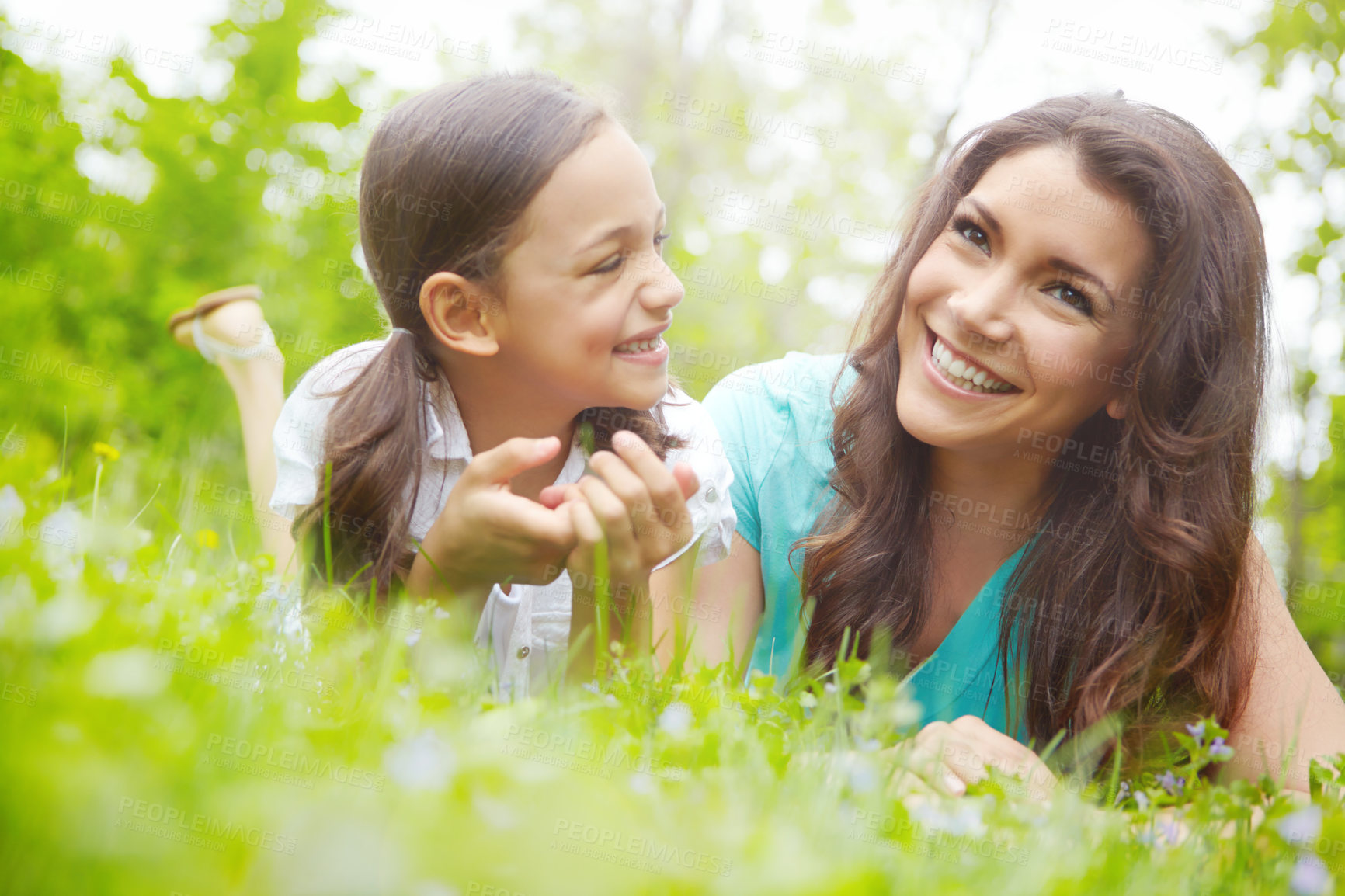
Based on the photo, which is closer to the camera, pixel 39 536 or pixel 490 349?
pixel 39 536


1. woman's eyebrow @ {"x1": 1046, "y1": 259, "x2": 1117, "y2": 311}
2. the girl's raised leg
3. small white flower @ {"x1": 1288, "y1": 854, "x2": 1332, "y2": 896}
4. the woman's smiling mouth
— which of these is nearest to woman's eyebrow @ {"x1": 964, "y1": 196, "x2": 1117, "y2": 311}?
woman's eyebrow @ {"x1": 1046, "y1": 259, "x2": 1117, "y2": 311}

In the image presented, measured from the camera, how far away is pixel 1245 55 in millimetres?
5520

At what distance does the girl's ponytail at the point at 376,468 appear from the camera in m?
2.53

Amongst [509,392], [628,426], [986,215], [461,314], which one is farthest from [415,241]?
[986,215]

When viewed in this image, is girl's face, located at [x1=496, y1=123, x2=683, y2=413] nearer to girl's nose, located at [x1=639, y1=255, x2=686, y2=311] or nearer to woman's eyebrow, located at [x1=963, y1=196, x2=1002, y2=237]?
girl's nose, located at [x1=639, y1=255, x2=686, y2=311]

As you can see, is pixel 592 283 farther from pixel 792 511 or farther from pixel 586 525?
pixel 792 511

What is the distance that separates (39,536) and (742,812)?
51.5 inches

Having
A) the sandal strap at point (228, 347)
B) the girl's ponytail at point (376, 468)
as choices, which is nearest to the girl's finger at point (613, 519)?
the girl's ponytail at point (376, 468)

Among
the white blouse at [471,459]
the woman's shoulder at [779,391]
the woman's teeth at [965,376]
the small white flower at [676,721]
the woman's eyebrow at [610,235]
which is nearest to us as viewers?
the small white flower at [676,721]

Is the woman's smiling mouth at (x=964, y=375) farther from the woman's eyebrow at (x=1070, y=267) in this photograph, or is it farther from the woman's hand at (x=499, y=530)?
the woman's hand at (x=499, y=530)

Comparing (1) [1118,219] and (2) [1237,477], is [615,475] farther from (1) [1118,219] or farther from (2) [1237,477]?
(2) [1237,477]

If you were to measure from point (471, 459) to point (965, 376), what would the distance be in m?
1.42

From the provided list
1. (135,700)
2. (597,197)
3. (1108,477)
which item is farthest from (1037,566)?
(135,700)

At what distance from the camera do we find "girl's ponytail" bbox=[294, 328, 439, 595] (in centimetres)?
253
